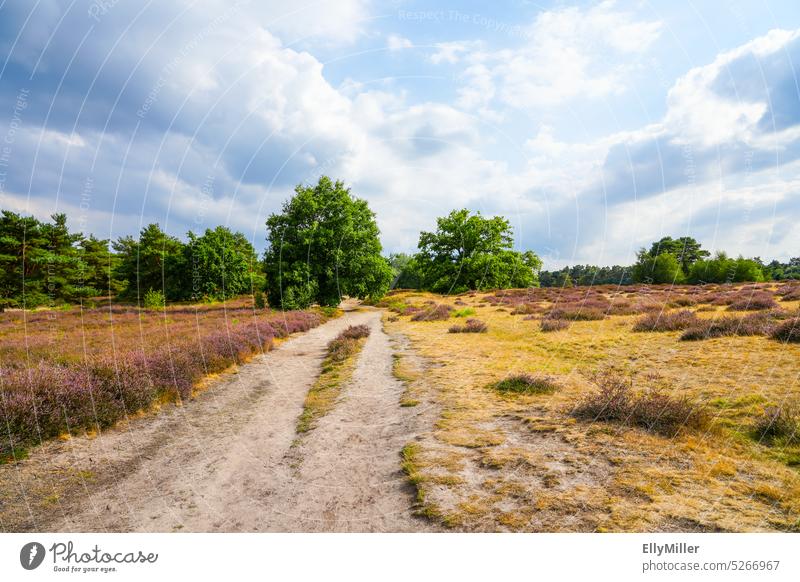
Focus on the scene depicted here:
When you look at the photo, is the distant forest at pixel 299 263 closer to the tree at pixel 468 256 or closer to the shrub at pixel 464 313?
the tree at pixel 468 256

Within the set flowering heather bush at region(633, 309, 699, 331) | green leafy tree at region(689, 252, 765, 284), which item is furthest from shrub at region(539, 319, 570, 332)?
green leafy tree at region(689, 252, 765, 284)

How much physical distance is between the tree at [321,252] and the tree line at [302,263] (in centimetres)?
9

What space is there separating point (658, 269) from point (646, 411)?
52.7 meters

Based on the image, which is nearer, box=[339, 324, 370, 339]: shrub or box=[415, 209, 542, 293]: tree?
box=[339, 324, 370, 339]: shrub

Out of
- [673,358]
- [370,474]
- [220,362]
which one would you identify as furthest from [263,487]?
[673,358]

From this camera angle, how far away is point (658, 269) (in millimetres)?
47062

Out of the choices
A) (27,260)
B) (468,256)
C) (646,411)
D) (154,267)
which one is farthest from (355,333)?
(154,267)

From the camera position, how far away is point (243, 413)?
7949 millimetres

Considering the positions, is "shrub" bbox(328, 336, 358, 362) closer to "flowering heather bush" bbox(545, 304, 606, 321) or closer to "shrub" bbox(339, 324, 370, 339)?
"shrub" bbox(339, 324, 370, 339)

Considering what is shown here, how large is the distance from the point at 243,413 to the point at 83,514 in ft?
12.6

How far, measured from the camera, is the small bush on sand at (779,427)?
4.46m

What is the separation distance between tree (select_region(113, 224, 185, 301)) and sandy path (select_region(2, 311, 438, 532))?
48598 mm

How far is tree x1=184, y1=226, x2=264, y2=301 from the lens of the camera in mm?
47844
